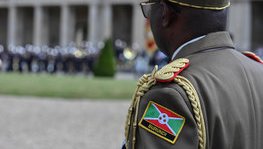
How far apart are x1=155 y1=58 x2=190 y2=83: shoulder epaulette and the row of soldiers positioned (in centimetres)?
2998

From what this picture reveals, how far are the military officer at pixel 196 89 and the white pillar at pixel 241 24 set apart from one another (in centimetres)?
3428

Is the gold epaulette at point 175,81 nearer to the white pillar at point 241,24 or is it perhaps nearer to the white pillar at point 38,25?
the white pillar at point 241,24

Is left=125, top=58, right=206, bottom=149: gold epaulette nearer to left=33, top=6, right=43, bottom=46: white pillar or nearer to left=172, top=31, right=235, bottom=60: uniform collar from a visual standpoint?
left=172, top=31, right=235, bottom=60: uniform collar

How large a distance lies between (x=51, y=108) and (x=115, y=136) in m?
4.23

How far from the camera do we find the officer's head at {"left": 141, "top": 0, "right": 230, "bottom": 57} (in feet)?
5.92

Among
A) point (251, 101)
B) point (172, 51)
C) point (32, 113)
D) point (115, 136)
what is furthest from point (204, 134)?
point (32, 113)

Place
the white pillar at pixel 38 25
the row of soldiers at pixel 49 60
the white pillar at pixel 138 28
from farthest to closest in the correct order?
the white pillar at pixel 38 25
the white pillar at pixel 138 28
the row of soldiers at pixel 49 60

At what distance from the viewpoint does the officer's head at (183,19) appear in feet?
5.92

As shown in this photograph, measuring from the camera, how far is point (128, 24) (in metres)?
47.0

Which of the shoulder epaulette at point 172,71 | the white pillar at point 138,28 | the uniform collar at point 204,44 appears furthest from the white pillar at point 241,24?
the shoulder epaulette at point 172,71

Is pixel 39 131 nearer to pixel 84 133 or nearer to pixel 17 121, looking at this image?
pixel 84 133

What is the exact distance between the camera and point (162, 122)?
1.68 metres

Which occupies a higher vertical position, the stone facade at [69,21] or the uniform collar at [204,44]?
the uniform collar at [204,44]

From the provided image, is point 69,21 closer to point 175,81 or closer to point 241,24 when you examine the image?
point 241,24
